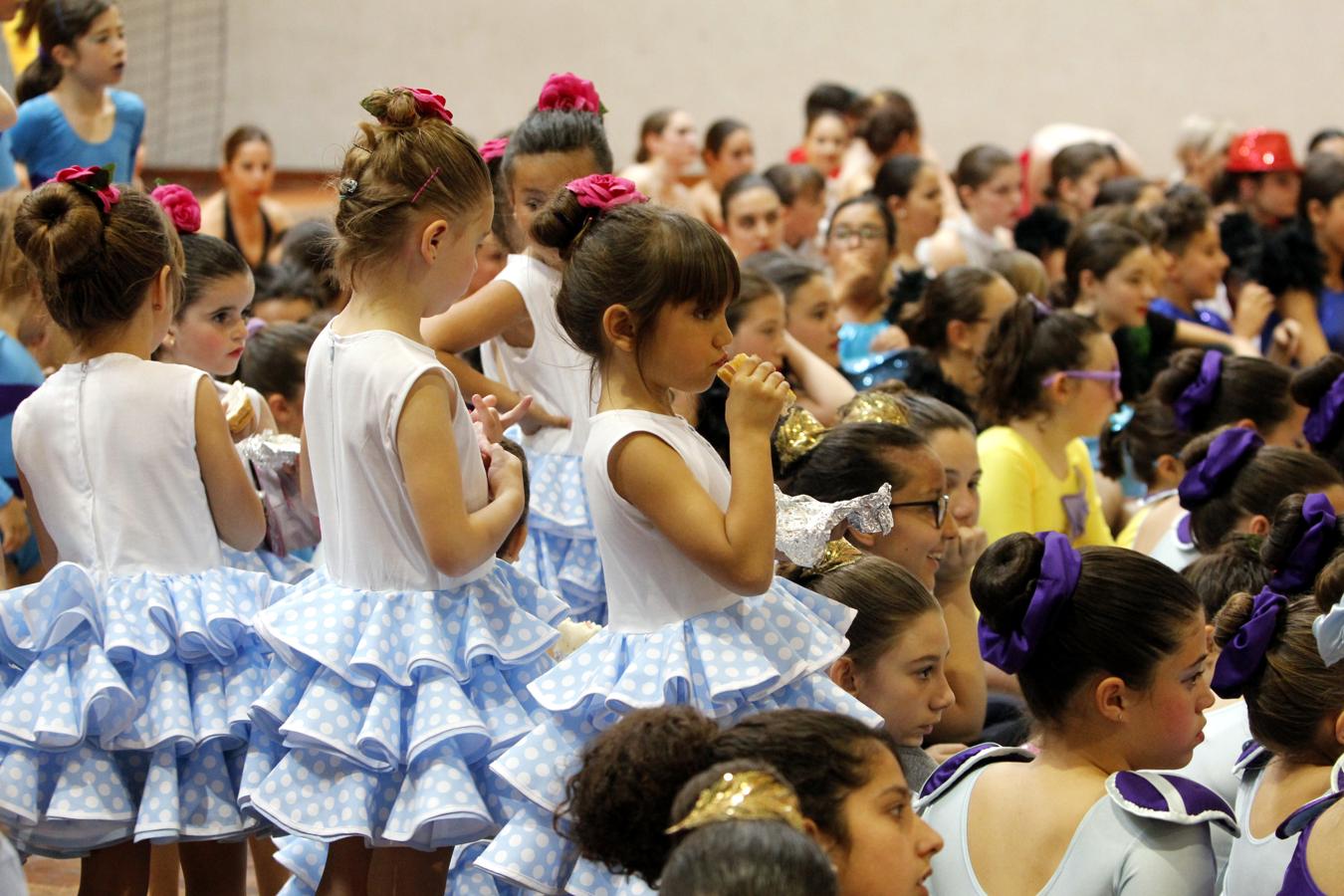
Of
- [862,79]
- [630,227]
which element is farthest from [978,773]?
[862,79]

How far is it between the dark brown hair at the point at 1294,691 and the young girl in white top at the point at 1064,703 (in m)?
0.14

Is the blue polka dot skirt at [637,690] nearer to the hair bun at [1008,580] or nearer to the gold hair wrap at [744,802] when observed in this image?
the hair bun at [1008,580]

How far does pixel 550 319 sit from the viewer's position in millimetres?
3070

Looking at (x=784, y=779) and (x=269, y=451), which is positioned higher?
(x=784, y=779)

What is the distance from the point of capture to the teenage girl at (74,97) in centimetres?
511

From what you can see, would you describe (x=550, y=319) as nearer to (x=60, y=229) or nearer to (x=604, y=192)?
(x=604, y=192)

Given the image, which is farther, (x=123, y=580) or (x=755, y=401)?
(x=123, y=580)

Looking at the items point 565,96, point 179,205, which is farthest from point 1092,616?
point 179,205

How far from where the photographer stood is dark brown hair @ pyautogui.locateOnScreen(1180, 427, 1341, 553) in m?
3.31

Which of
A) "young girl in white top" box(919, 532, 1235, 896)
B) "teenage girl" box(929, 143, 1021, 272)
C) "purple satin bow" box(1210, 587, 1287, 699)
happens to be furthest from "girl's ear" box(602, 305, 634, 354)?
"teenage girl" box(929, 143, 1021, 272)

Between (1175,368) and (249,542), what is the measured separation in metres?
2.54

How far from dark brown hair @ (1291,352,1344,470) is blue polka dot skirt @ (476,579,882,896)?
1.93 meters

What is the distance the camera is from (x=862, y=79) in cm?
1123

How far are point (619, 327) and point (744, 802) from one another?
2.95 ft
